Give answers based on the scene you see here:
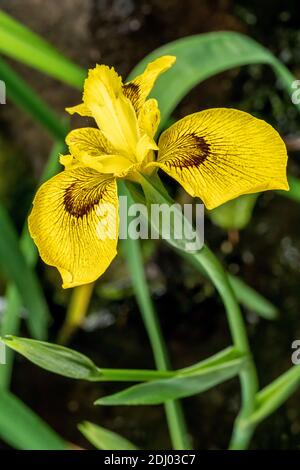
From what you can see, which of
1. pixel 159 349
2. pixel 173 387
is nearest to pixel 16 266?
pixel 159 349

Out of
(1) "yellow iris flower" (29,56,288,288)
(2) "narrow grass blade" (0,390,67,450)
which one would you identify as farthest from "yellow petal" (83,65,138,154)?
(2) "narrow grass blade" (0,390,67,450)

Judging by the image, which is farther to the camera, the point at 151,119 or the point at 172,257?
the point at 172,257

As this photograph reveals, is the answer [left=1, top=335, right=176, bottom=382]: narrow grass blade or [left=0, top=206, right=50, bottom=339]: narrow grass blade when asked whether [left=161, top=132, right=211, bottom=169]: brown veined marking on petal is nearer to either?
[left=1, top=335, right=176, bottom=382]: narrow grass blade

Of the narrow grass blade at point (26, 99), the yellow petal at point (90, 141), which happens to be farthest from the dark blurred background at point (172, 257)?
the yellow petal at point (90, 141)

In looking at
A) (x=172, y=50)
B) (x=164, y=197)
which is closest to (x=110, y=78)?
(x=164, y=197)

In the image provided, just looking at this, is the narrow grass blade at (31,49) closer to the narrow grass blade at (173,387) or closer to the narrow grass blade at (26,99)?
the narrow grass blade at (26,99)

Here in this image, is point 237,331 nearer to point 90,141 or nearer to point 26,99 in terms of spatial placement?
point 90,141

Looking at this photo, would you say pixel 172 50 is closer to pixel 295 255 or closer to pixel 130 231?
pixel 130 231
